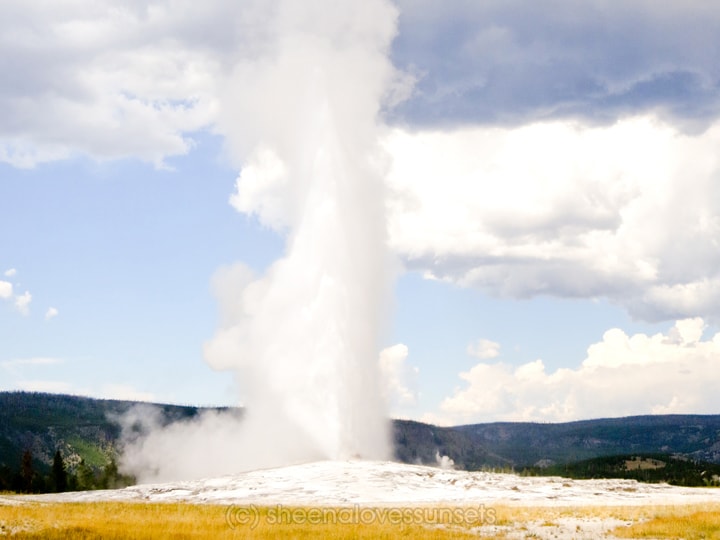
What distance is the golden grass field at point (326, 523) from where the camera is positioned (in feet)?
87.7

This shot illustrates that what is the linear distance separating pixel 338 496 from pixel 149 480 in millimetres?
57813

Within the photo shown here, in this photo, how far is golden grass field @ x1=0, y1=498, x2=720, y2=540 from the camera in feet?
87.7

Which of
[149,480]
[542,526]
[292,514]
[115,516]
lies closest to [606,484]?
[542,526]

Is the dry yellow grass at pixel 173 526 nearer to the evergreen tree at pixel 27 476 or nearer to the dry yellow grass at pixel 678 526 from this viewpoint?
the dry yellow grass at pixel 678 526

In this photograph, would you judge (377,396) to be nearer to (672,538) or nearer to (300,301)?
(300,301)

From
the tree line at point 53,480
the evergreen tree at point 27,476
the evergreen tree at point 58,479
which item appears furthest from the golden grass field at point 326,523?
the evergreen tree at point 27,476

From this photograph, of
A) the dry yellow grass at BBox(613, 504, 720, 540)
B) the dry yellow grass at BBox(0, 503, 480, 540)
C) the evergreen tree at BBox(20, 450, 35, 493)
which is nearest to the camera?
the dry yellow grass at BBox(0, 503, 480, 540)

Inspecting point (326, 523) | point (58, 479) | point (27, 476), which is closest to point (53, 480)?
point (27, 476)

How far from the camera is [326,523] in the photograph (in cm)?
3098

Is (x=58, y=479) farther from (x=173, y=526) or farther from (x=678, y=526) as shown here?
(x=678, y=526)
